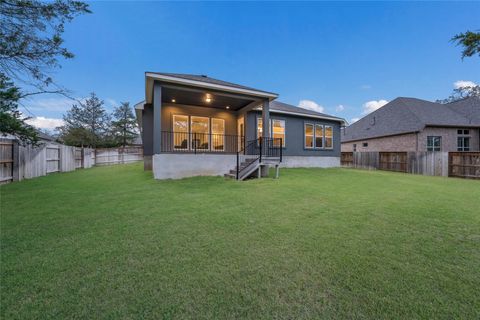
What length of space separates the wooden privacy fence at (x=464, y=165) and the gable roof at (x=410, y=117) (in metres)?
4.48

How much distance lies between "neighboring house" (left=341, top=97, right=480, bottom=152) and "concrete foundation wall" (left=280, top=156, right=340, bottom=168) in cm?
690

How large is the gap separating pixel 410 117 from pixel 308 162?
10375 mm

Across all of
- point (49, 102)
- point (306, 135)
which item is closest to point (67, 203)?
point (49, 102)

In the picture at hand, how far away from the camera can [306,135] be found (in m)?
12.9

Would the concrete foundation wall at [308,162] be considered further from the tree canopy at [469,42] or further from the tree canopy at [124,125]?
the tree canopy at [124,125]

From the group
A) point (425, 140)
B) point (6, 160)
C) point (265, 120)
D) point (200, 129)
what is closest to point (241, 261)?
point (265, 120)

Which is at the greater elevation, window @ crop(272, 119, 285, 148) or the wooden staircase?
window @ crop(272, 119, 285, 148)

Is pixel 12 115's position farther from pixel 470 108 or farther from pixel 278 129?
pixel 470 108

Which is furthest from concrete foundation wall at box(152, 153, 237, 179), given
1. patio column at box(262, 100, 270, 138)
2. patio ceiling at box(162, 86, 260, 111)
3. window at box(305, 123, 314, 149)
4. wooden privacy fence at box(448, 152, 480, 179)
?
wooden privacy fence at box(448, 152, 480, 179)

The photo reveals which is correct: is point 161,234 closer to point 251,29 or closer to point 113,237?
point 113,237

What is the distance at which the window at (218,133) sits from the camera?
11477 millimetres

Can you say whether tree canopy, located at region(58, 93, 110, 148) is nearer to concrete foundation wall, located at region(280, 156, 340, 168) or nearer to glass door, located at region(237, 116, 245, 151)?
glass door, located at region(237, 116, 245, 151)

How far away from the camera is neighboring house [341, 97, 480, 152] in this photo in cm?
1514

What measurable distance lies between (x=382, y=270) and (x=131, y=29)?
1621 cm
